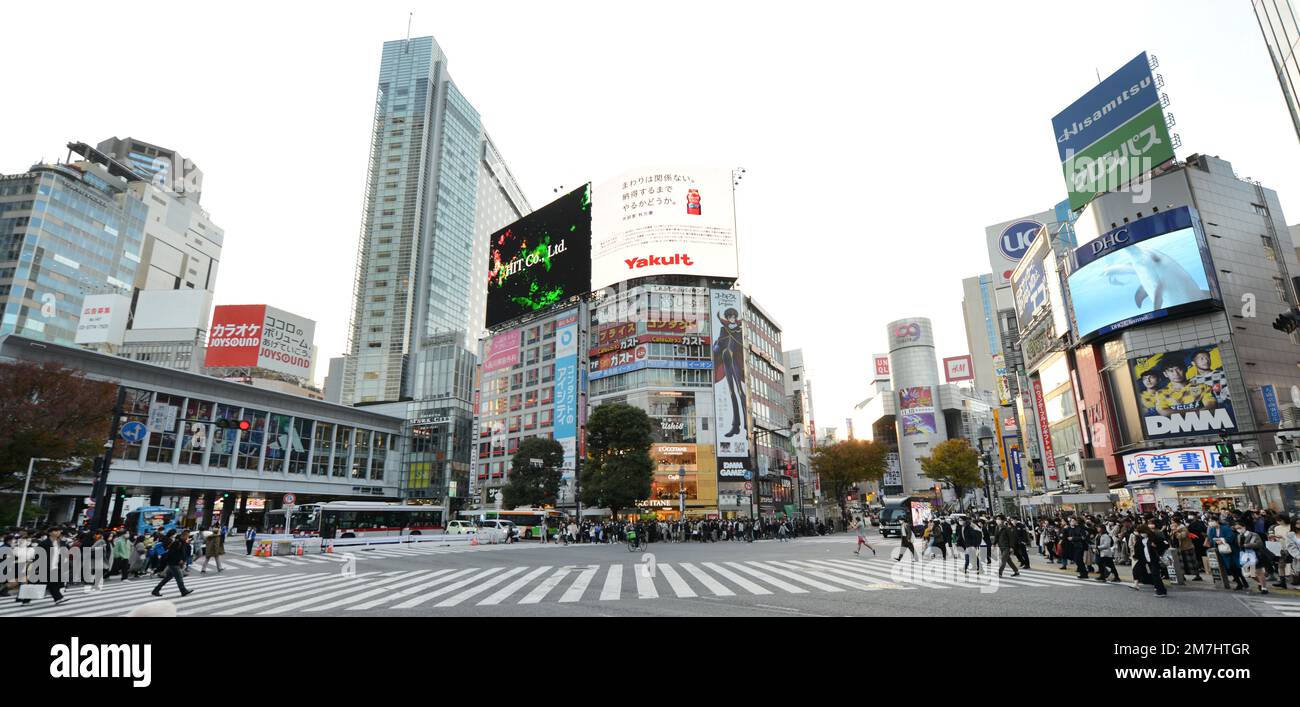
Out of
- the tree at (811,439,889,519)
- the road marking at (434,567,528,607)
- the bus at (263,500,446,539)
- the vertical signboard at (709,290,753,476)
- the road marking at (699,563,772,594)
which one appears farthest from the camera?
the tree at (811,439,889,519)

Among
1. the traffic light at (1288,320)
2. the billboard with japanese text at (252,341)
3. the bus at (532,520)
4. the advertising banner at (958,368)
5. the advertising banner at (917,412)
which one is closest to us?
the traffic light at (1288,320)

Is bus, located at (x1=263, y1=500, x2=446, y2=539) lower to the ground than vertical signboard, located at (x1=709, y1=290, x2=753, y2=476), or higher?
lower

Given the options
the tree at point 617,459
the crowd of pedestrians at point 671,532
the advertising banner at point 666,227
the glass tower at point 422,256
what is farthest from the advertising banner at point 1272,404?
the glass tower at point 422,256

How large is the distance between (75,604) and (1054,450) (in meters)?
58.9

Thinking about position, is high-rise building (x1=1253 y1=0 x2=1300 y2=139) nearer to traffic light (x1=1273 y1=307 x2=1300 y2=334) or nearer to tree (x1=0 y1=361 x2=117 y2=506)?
traffic light (x1=1273 y1=307 x2=1300 y2=334)

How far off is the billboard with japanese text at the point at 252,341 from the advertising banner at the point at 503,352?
72.3ft

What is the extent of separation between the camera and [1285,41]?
27.4m

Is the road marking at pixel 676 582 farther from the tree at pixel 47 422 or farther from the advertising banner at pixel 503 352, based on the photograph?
the advertising banner at pixel 503 352

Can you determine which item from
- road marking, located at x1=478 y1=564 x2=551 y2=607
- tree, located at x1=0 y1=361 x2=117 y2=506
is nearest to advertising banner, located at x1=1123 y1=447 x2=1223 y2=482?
road marking, located at x1=478 y1=564 x2=551 y2=607

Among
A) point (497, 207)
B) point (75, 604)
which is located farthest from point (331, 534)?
point (497, 207)

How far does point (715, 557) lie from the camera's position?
944 inches

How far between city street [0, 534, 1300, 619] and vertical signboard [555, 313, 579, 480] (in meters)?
42.5

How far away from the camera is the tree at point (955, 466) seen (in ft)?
212

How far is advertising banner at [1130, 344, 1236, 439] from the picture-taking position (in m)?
34.0
